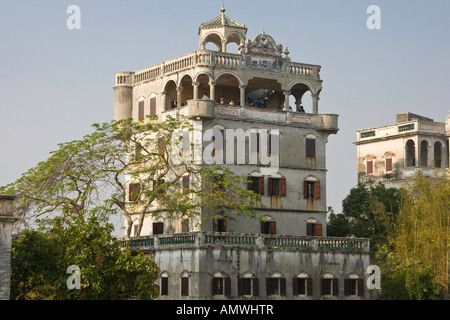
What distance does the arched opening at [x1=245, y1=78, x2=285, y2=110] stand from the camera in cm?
5531

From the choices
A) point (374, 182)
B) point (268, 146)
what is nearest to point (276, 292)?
point (268, 146)

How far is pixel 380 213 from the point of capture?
2317 inches

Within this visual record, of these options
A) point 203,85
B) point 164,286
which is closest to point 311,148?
point 203,85

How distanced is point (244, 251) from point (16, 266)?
13.2m

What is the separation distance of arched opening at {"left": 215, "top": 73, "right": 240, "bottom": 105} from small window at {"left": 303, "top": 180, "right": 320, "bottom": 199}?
6833mm

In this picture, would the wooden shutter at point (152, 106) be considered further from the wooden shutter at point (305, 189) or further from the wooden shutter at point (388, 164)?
the wooden shutter at point (388, 164)

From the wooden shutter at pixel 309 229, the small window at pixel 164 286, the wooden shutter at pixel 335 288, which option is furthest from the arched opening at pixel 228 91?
the small window at pixel 164 286

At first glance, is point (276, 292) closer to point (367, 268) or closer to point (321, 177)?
point (367, 268)

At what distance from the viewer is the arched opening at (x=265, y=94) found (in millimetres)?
A: 55312

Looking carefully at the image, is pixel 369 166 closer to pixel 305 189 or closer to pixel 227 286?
pixel 305 189

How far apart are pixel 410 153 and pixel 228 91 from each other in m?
18.4

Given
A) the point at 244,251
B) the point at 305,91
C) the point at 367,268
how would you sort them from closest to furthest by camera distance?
the point at 244,251
the point at 367,268
the point at 305,91

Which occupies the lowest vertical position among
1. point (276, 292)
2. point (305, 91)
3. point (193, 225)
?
point (276, 292)

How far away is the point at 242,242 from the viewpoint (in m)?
44.9
